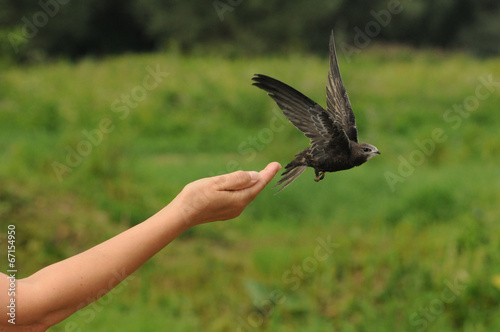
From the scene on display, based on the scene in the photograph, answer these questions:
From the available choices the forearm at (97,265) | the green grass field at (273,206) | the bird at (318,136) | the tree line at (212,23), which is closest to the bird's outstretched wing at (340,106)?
the bird at (318,136)

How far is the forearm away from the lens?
1767 millimetres

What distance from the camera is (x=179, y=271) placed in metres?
9.33

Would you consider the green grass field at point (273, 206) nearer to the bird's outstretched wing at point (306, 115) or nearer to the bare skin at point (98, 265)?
the bare skin at point (98, 265)

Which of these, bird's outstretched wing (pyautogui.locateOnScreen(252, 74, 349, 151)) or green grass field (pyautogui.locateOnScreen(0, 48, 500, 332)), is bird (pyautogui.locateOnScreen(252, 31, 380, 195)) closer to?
bird's outstretched wing (pyautogui.locateOnScreen(252, 74, 349, 151))

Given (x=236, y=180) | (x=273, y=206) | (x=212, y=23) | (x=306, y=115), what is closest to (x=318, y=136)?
(x=306, y=115)

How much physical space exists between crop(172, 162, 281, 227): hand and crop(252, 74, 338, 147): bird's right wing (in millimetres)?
441

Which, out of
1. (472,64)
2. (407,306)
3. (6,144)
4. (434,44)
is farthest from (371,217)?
(434,44)

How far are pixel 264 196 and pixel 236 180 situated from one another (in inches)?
374

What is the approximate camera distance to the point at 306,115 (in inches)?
51.8

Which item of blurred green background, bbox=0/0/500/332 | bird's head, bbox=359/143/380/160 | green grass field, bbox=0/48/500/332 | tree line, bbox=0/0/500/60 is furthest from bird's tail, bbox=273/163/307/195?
tree line, bbox=0/0/500/60

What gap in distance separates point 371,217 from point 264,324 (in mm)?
2873

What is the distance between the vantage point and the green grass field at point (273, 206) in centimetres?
854

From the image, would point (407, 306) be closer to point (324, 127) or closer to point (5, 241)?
point (5, 241)

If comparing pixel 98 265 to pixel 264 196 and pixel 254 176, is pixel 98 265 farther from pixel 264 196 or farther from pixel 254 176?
pixel 264 196
